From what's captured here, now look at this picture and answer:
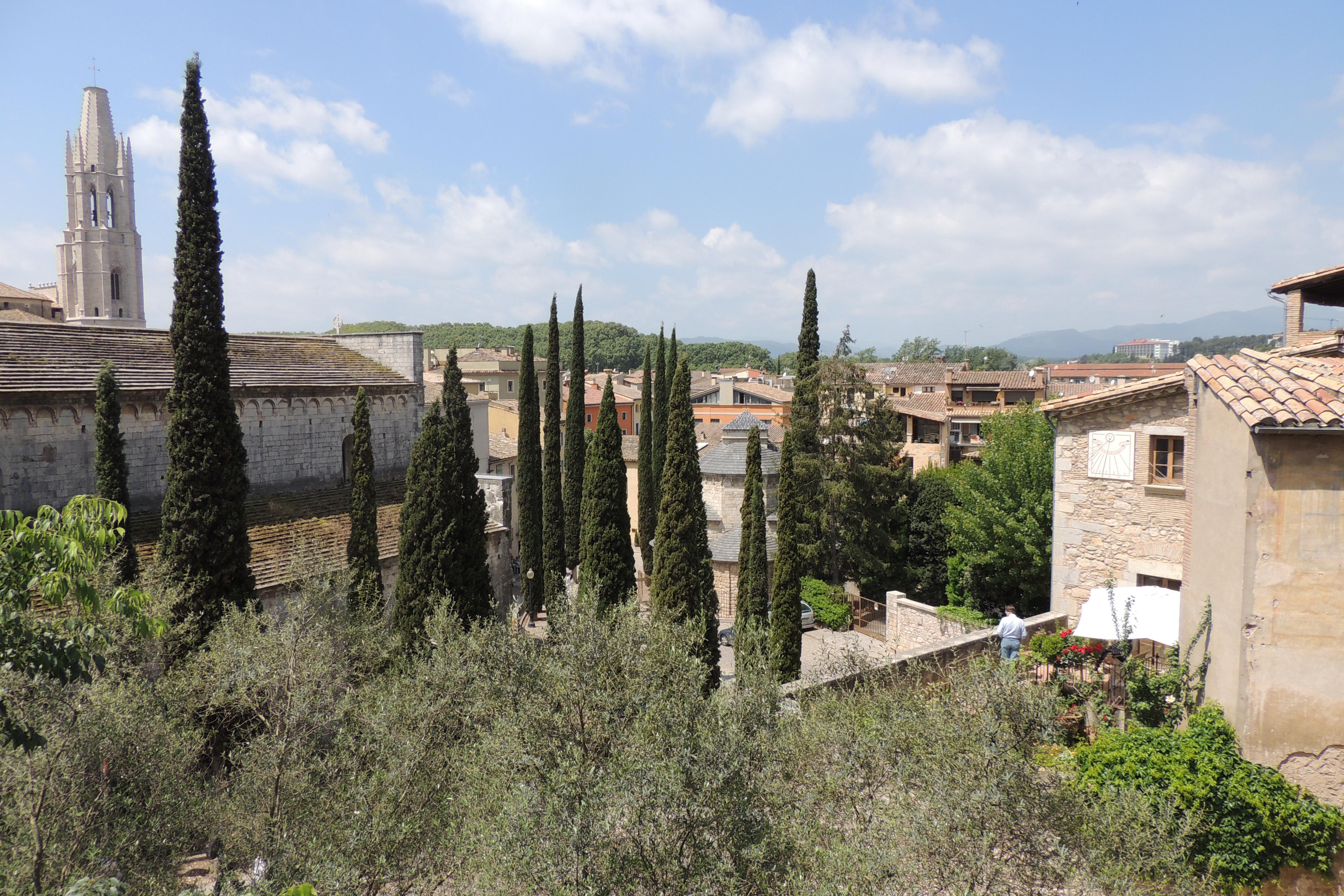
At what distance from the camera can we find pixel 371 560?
16.5 m

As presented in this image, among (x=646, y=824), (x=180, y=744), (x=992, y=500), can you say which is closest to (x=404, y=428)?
(x=180, y=744)

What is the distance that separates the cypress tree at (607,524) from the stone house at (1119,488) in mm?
9652

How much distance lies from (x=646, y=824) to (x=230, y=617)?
9.71m

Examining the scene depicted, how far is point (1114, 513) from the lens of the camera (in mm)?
16016

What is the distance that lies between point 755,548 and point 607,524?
3579 mm

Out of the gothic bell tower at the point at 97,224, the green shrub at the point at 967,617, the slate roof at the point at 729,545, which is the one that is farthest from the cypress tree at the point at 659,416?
the gothic bell tower at the point at 97,224

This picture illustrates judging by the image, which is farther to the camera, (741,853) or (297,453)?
(297,453)

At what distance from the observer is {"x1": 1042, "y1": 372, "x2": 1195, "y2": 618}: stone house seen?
49.5 ft

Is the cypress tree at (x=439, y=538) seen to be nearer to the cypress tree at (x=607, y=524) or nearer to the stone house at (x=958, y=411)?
the cypress tree at (x=607, y=524)

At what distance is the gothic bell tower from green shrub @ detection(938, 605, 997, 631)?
5964cm

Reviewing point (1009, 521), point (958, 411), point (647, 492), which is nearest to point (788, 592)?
point (1009, 521)

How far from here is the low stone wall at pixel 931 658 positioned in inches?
437

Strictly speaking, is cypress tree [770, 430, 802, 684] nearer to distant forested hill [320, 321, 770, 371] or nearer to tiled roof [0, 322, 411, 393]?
tiled roof [0, 322, 411, 393]

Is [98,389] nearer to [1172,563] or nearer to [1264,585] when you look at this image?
[1264,585]
